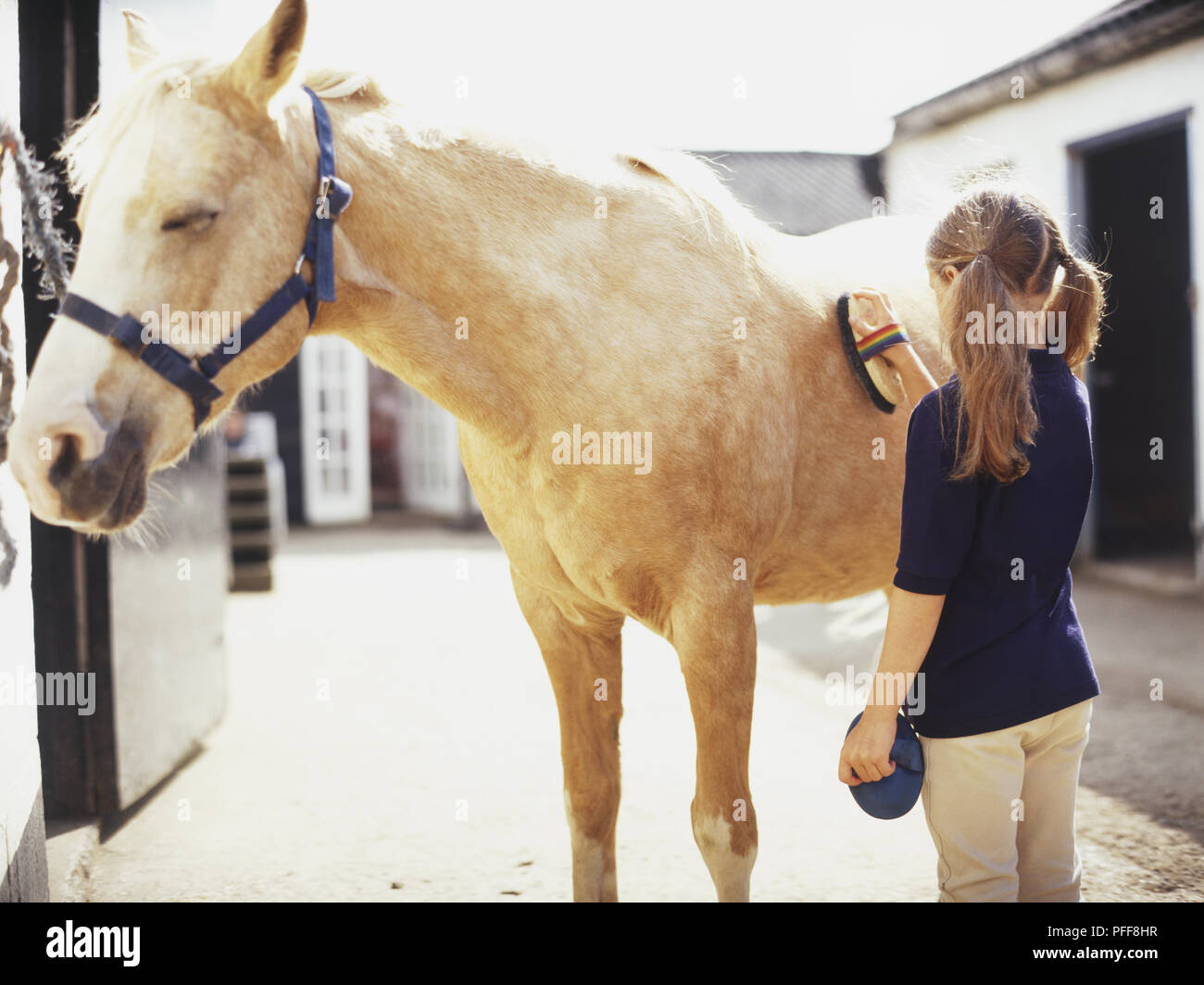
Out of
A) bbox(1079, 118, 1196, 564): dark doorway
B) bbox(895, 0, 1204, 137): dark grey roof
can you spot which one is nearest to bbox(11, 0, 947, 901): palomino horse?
bbox(895, 0, 1204, 137): dark grey roof

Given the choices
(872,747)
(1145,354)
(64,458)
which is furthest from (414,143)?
(1145,354)

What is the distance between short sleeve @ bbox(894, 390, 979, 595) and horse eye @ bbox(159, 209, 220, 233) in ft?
4.01

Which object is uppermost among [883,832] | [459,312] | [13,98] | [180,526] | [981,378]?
[13,98]

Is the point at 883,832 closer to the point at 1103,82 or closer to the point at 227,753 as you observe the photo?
the point at 227,753

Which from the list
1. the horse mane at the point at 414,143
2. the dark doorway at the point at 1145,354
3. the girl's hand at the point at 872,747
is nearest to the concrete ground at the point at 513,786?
the girl's hand at the point at 872,747

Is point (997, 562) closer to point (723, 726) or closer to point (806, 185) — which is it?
point (723, 726)

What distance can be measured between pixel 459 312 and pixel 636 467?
17.8 inches

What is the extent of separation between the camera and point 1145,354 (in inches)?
344

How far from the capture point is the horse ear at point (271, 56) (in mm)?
1579

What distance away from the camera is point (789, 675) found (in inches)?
209

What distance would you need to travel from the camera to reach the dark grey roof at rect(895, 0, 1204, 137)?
21.9 feet

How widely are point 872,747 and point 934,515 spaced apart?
1.39ft

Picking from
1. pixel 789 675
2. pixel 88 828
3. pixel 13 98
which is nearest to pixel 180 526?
pixel 88 828

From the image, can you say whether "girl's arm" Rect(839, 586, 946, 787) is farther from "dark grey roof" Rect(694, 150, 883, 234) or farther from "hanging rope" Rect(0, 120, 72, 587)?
"dark grey roof" Rect(694, 150, 883, 234)
